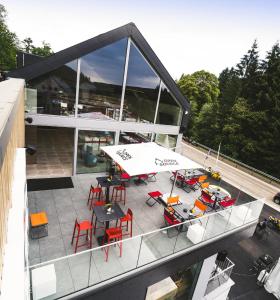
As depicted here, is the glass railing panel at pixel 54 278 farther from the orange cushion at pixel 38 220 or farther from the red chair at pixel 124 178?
the red chair at pixel 124 178

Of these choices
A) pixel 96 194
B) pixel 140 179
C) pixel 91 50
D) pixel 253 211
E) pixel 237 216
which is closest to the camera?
pixel 237 216

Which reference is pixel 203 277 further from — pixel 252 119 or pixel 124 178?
pixel 252 119

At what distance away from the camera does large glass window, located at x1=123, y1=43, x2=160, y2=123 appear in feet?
38.8

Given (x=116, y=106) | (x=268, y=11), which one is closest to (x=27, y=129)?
(x=116, y=106)

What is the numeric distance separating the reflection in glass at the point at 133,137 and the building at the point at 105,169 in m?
0.07

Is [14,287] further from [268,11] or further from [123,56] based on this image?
[268,11]

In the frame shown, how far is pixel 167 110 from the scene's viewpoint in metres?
13.9

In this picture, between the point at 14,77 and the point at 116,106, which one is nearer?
the point at 14,77

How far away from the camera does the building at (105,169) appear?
19.1ft

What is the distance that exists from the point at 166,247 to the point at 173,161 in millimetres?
3461

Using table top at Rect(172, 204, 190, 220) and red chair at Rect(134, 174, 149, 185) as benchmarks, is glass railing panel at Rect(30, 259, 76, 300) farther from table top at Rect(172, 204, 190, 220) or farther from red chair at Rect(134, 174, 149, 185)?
red chair at Rect(134, 174, 149, 185)

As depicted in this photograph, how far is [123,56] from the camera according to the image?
11414mm

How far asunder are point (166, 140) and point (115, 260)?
972cm

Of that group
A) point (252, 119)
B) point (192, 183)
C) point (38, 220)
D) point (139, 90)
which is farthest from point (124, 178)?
point (252, 119)
